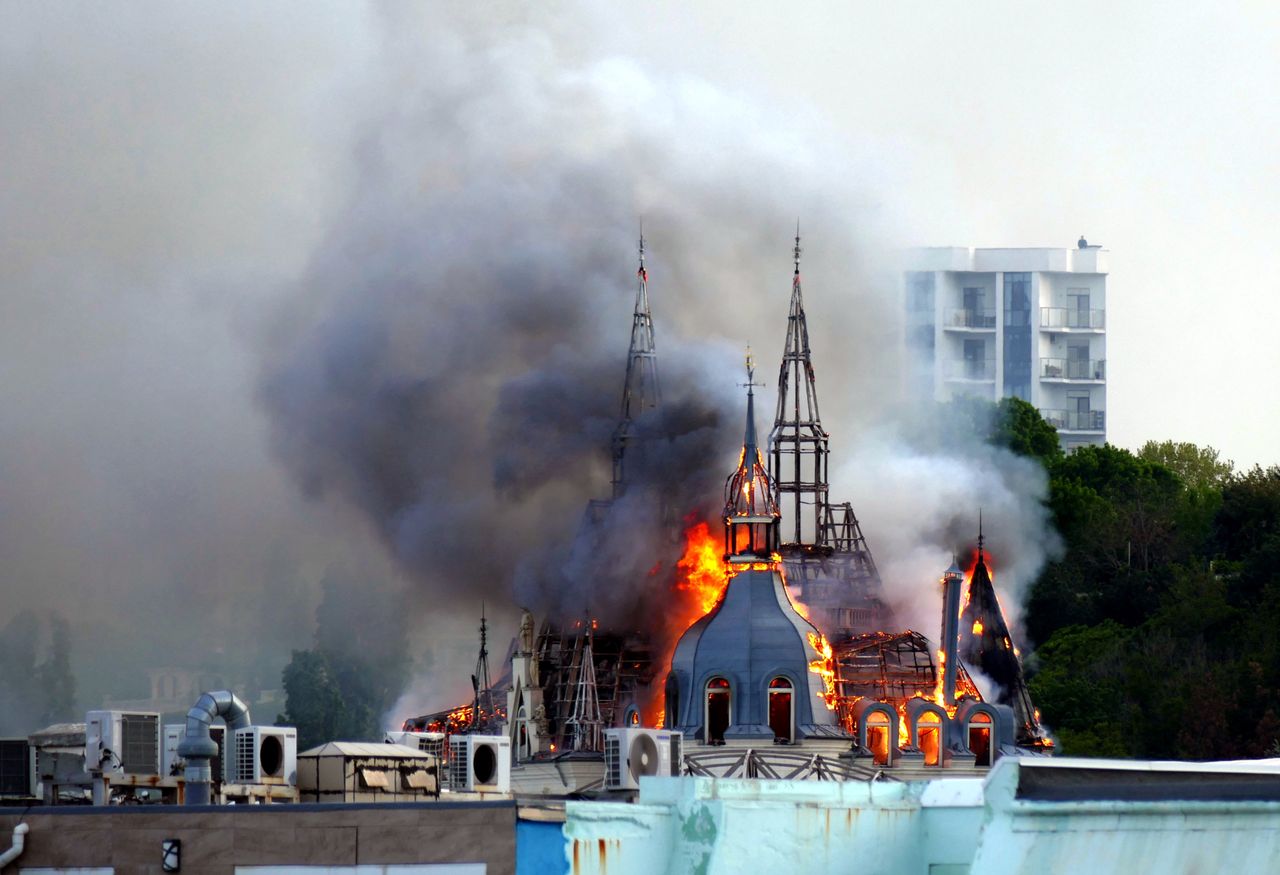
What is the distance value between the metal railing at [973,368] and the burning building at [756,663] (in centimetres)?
6555

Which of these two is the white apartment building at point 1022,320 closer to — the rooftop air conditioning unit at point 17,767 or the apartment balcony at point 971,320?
the apartment balcony at point 971,320

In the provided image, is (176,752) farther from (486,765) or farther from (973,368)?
(973,368)

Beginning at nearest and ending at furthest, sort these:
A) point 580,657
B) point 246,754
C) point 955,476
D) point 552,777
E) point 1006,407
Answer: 1. point 246,754
2. point 552,777
3. point 580,657
4. point 955,476
5. point 1006,407

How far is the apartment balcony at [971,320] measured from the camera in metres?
168

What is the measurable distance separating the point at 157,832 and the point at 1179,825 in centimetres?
1443

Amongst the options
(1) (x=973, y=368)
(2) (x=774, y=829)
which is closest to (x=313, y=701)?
(1) (x=973, y=368)

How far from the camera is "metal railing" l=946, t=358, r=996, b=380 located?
546ft

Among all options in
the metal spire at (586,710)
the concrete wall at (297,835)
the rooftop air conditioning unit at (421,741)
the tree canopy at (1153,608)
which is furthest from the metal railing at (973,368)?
the concrete wall at (297,835)

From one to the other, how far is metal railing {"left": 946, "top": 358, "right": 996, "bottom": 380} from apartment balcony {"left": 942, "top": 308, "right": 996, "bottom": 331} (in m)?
1.74

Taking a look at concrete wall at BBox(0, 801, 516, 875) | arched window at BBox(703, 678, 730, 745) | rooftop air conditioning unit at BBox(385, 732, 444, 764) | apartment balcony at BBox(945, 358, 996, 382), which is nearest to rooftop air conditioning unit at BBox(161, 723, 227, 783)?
rooftop air conditioning unit at BBox(385, 732, 444, 764)

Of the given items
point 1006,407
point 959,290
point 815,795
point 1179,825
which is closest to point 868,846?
point 815,795

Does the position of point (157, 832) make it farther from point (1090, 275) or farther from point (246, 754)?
point (1090, 275)

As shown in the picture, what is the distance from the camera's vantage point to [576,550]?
319 ft

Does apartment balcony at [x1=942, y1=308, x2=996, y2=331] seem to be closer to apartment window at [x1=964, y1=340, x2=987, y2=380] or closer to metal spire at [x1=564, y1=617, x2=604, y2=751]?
apartment window at [x1=964, y1=340, x2=987, y2=380]
